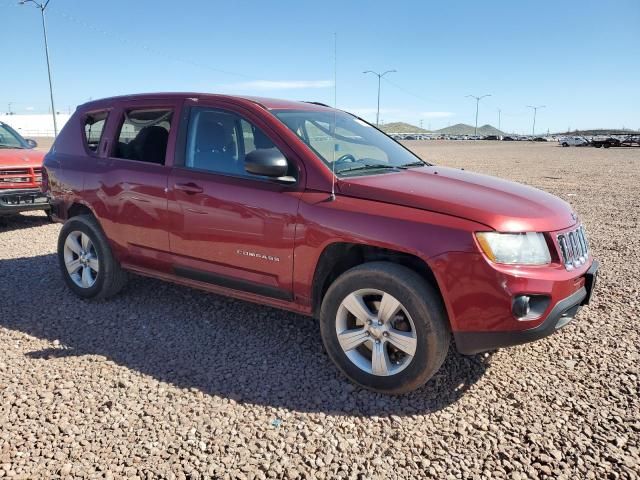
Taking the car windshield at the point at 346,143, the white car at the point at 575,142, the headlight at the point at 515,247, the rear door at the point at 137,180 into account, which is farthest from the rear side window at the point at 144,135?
the white car at the point at 575,142

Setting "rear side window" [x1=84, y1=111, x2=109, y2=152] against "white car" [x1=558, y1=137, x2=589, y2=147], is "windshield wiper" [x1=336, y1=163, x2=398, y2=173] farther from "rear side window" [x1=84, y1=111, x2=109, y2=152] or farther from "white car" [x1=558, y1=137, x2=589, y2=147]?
"white car" [x1=558, y1=137, x2=589, y2=147]

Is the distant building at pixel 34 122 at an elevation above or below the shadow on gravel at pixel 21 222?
above

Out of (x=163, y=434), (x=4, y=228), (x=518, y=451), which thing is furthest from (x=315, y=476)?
(x=4, y=228)

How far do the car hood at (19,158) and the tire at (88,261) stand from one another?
3974 millimetres

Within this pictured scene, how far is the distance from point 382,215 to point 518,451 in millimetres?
1498

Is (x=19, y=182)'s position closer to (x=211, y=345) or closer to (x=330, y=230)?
(x=211, y=345)

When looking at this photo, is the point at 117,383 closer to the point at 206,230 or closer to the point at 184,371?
the point at 184,371

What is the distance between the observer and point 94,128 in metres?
5.01

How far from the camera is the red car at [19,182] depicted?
26.3 ft

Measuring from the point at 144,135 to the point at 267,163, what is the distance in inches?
66.7

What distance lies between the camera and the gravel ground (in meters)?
2.68

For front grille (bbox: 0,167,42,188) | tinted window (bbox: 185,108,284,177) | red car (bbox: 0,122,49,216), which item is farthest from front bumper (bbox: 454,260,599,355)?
front grille (bbox: 0,167,42,188)

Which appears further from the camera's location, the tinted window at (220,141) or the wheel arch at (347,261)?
the tinted window at (220,141)

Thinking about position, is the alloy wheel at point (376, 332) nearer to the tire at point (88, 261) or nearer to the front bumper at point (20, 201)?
the tire at point (88, 261)
